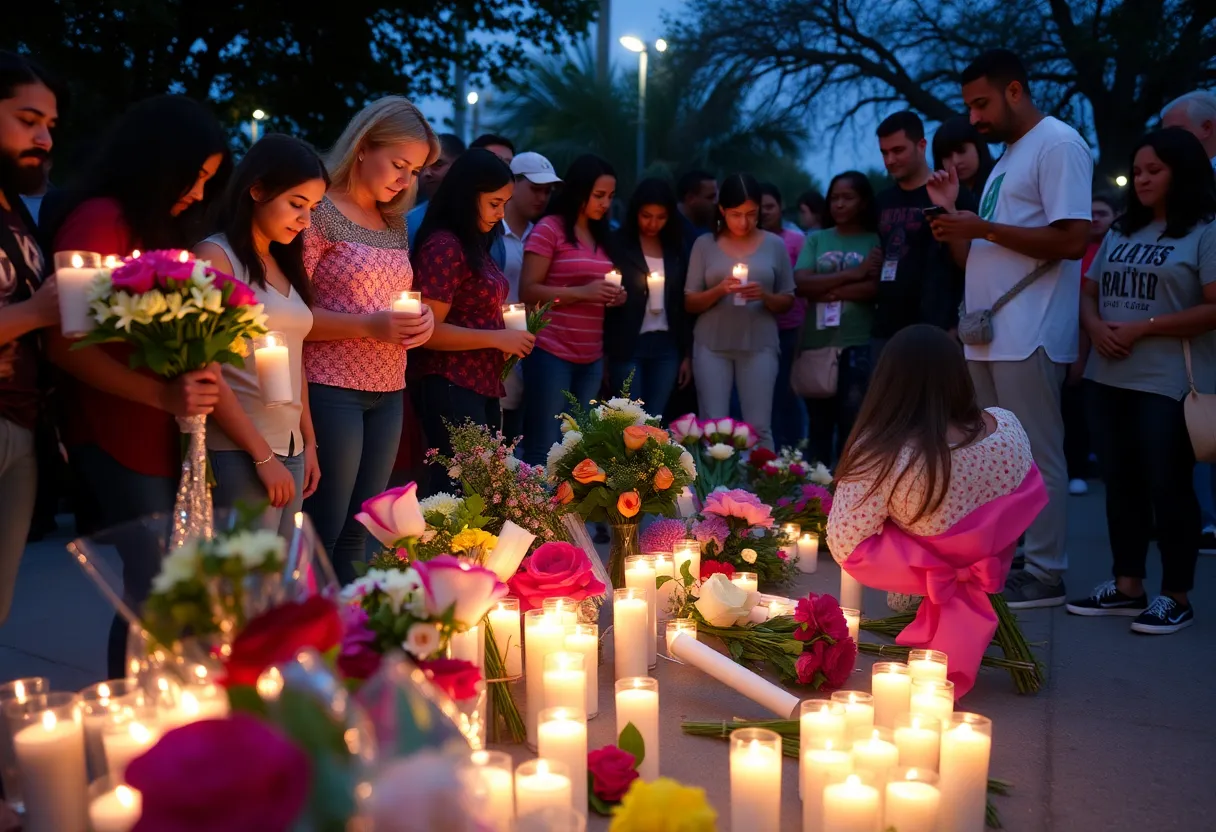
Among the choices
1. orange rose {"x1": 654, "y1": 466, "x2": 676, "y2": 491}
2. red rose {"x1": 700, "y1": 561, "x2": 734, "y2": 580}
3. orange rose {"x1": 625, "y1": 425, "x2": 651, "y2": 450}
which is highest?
orange rose {"x1": 625, "y1": 425, "x2": 651, "y2": 450}

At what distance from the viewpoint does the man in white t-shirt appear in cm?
446

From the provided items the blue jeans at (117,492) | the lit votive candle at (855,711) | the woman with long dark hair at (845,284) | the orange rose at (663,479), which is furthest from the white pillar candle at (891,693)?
the woman with long dark hair at (845,284)

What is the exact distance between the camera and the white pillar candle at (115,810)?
4.79ft

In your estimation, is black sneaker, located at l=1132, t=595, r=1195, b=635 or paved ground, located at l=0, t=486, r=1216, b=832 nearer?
paved ground, located at l=0, t=486, r=1216, b=832

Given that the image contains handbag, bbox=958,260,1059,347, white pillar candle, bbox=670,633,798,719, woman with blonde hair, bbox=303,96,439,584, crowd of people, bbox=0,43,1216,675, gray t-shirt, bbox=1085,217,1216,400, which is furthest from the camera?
handbag, bbox=958,260,1059,347

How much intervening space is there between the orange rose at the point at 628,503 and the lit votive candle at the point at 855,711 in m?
1.38

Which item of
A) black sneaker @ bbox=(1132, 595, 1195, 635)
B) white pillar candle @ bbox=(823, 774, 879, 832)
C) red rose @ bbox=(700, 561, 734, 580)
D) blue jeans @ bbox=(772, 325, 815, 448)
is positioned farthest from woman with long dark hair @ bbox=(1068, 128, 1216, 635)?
blue jeans @ bbox=(772, 325, 815, 448)

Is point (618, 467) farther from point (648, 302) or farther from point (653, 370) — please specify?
point (653, 370)

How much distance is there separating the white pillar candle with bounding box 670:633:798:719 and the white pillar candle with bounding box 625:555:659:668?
0.97ft

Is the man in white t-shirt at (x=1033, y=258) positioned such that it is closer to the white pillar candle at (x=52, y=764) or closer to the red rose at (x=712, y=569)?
the red rose at (x=712, y=569)

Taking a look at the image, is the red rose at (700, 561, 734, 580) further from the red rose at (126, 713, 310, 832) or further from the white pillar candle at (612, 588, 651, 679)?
the red rose at (126, 713, 310, 832)

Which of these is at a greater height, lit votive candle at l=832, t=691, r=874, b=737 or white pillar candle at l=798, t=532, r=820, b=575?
lit votive candle at l=832, t=691, r=874, b=737

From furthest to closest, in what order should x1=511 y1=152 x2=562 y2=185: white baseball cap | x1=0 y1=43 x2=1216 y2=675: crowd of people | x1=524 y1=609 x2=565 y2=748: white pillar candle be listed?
1. x1=511 y1=152 x2=562 y2=185: white baseball cap
2. x1=524 y1=609 x2=565 y2=748: white pillar candle
3. x1=0 y1=43 x2=1216 y2=675: crowd of people

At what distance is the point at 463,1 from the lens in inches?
546
